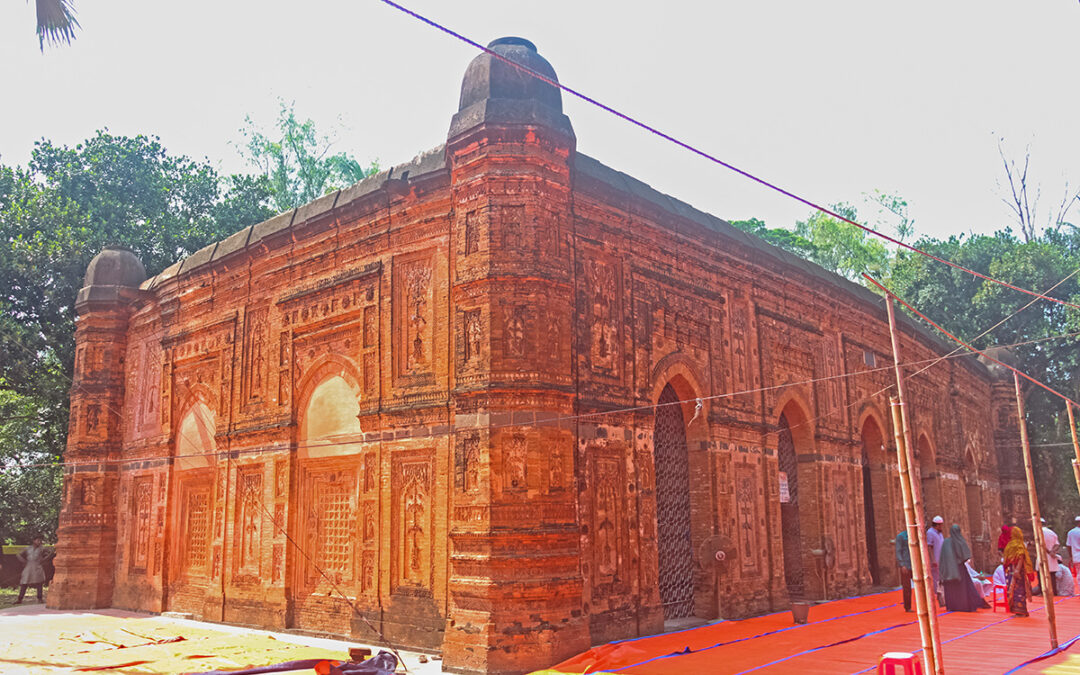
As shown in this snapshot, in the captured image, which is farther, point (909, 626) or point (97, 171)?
point (97, 171)

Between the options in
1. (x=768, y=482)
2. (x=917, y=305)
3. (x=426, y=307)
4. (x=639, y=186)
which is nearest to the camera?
(x=426, y=307)

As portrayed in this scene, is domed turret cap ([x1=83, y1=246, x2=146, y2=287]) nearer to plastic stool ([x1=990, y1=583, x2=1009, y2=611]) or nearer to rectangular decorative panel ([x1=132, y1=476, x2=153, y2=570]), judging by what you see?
rectangular decorative panel ([x1=132, y1=476, x2=153, y2=570])

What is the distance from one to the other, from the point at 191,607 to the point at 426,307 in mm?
6907

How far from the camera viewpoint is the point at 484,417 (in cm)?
902

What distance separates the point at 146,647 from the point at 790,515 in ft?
33.2

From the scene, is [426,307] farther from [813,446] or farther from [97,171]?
[97,171]

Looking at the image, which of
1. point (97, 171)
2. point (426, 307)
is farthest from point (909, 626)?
point (97, 171)

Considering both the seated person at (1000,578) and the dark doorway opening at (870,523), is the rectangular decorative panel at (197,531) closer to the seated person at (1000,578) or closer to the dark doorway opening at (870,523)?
the dark doorway opening at (870,523)

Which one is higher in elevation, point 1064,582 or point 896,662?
point 896,662

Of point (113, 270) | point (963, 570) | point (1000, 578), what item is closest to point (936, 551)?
point (963, 570)

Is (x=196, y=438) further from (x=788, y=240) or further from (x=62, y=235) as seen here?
(x=788, y=240)

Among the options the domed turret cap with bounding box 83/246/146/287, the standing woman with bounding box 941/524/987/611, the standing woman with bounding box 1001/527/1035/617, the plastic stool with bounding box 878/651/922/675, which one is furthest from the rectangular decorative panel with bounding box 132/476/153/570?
the standing woman with bounding box 1001/527/1035/617

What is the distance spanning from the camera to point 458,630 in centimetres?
858

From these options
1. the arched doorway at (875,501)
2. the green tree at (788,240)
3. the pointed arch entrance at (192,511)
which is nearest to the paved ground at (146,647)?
the pointed arch entrance at (192,511)
